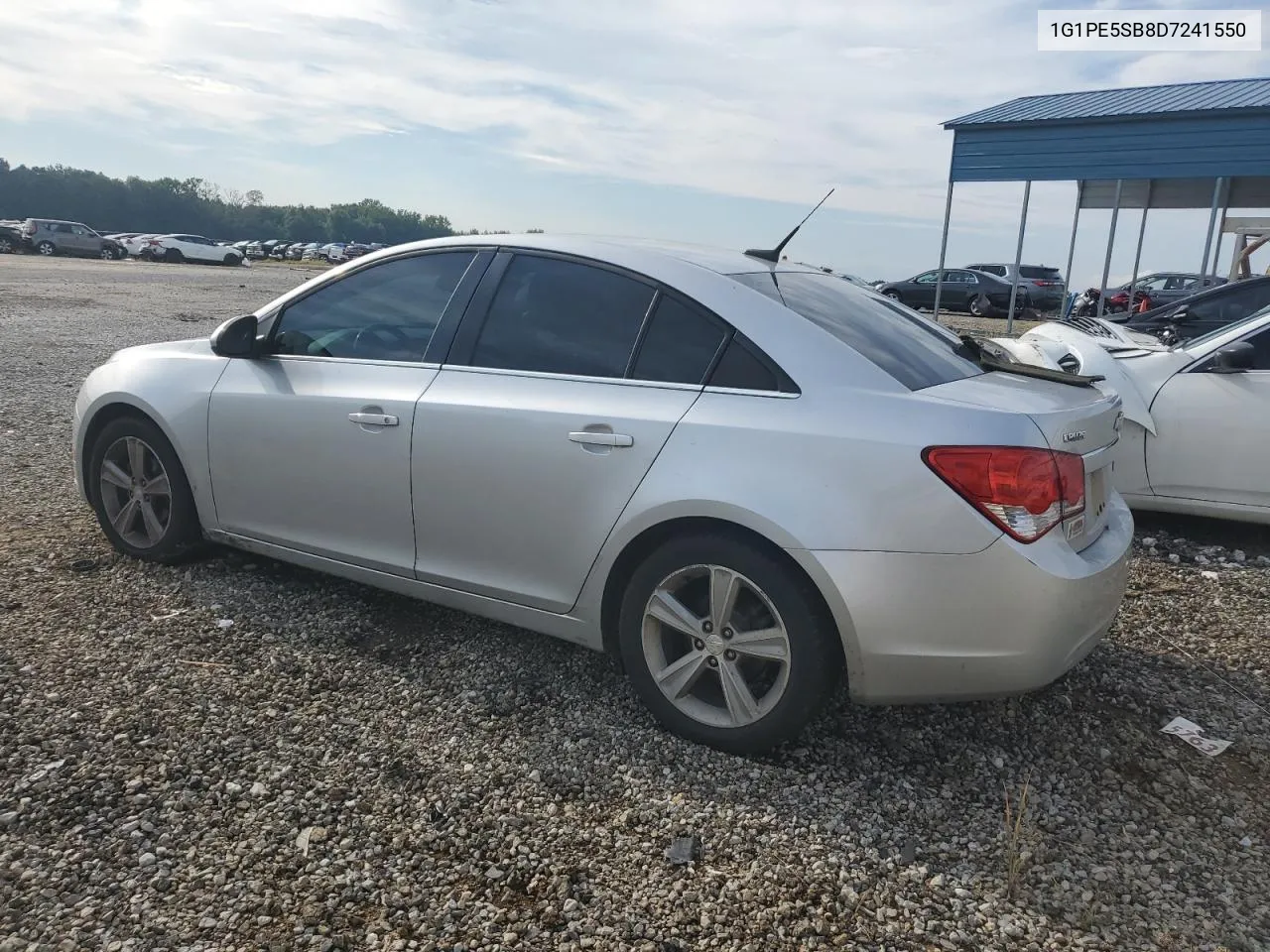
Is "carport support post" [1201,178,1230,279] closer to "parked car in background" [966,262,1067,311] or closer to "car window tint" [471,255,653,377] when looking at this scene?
"parked car in background" [966,262,1067,311]

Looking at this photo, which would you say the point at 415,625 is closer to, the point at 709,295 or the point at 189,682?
Answer: the point at 189,682

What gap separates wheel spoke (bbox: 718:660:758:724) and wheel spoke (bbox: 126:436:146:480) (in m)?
3.01

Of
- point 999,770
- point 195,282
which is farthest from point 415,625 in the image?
point 195,282

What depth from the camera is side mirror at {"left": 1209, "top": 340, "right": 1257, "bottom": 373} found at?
5105 mm

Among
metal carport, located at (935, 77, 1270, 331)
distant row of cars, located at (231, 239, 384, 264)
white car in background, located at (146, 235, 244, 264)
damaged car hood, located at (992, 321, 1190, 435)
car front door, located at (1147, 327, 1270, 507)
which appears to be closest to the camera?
car front door, located at (1147, 327, 1270, 507)

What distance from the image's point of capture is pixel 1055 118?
53.7 feet

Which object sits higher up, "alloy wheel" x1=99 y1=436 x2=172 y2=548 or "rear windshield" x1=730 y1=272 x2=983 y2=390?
"rear windshield" x1=730 y1=272 x2=983 y2=390

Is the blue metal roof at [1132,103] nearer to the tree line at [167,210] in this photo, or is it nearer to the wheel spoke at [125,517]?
the wheel spoke at [125,517]

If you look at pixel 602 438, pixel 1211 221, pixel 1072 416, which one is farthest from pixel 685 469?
pixel 1211 221

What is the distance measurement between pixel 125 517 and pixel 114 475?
0.69 ft

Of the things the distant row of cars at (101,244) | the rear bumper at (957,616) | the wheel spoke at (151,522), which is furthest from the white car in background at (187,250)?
the rear bumper at (957,616)

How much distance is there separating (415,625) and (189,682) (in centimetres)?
90

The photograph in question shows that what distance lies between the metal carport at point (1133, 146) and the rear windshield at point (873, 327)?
49.1 ft

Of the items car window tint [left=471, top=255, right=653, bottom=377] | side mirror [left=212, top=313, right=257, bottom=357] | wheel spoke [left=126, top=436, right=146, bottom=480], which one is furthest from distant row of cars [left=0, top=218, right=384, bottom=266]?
car window tint [left=471, top=255, right=653, bottom=377]
